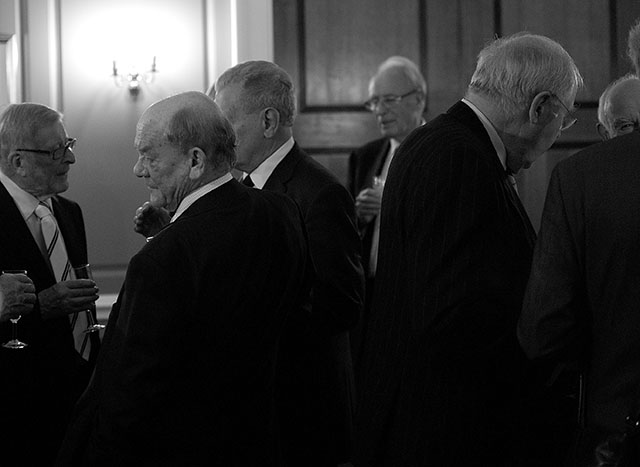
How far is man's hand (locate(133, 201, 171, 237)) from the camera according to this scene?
2.86m

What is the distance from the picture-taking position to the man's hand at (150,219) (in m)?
2.86

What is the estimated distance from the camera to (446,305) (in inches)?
79.1

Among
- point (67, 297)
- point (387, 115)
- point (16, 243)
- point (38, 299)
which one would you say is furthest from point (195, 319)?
point (387, 115)

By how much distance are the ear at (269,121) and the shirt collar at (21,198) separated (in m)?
0.89

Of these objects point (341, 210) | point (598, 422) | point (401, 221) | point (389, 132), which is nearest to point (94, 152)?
point (389, 132)

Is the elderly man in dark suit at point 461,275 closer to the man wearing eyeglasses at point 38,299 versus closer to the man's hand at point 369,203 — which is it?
the man wearing eyeglasses at point 38,299

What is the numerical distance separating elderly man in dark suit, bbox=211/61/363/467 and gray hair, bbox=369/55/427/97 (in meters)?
1.76

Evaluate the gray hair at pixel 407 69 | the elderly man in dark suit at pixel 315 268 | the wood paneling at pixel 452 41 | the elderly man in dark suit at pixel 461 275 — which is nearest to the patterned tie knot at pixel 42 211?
the elderly man in dark suit at pixel 315 268

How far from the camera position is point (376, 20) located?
517cm

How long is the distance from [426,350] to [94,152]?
347 centimetres

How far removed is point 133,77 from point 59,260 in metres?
2.10

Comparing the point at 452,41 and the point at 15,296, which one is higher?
the point at 452,41

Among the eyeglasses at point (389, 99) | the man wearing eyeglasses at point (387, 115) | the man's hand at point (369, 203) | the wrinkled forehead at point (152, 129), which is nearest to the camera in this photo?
the wrinkled forehead at point (152, 129)

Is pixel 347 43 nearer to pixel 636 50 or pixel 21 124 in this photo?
pixel 21 124
